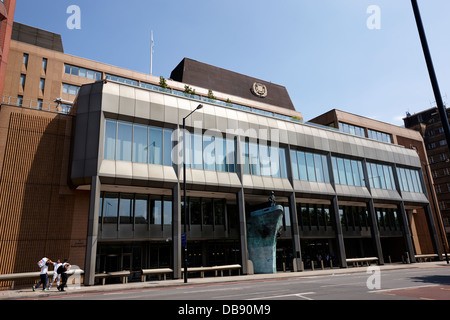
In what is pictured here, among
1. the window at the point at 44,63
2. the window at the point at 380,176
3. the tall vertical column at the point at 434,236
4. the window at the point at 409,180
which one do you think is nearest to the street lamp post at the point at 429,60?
the window at the point at 380,176

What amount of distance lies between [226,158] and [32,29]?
1369 inches

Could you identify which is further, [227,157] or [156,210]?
[227,157]

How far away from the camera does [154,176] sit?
976 inches

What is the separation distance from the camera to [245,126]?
31297mm

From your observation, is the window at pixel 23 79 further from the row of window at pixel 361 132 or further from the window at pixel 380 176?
the window at pixel 380 176

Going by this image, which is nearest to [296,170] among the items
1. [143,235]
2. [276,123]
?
[276,123]

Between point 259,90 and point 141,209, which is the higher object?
point 259,90

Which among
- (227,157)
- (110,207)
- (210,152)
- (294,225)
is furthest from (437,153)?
(110,207)

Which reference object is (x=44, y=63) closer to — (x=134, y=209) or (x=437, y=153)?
(x=134, y=209)

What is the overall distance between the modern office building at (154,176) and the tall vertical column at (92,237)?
0.07m

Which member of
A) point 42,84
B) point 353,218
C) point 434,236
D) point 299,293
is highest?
point 42,84

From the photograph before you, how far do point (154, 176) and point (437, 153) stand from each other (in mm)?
77393
